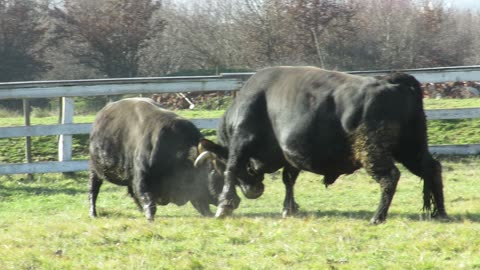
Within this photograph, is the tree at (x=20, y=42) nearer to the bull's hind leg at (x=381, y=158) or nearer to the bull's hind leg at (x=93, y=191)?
the bull's hind leg at (x=93, y=191)

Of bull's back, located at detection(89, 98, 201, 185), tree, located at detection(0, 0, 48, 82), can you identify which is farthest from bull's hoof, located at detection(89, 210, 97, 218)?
tree, located at detection(0, 0, 48, 82)

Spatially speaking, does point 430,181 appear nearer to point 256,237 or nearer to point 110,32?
point 256,237

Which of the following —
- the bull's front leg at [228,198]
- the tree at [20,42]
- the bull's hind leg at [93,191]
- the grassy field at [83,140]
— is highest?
the bull's front leg at [228,198]

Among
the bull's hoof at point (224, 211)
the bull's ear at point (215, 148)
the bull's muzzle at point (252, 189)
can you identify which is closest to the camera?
the bull's hoof at point (224, 211)

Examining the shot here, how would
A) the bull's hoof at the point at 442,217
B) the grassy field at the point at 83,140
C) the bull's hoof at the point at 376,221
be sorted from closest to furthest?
1. the bull's hoof at the point at 376,221
2. the bull's hoof at the point at 442,217
3. the grassy field at the point at 83,140

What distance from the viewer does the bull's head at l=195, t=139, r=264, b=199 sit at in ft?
32.0

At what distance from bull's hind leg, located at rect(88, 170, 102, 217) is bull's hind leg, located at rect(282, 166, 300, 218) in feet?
7.36

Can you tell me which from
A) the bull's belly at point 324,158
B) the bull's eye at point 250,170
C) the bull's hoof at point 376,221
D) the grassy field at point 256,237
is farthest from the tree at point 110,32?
the bull's hoof at point 376,221

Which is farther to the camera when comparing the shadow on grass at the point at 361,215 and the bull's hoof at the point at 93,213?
the bull's hoof at the point at 93,213

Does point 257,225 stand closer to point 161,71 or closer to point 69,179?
point 69,179

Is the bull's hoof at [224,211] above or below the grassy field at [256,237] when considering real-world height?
below

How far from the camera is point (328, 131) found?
883cm

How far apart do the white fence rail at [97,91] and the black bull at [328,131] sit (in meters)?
4.54

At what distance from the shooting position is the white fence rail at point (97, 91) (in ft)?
45.9
